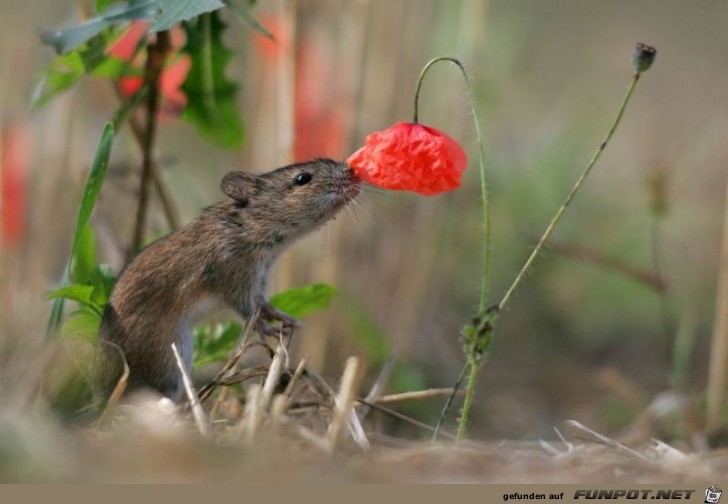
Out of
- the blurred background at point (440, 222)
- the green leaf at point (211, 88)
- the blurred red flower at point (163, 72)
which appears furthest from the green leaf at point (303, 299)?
the blurred background at point (440, 222)

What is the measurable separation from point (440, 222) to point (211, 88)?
211 cm

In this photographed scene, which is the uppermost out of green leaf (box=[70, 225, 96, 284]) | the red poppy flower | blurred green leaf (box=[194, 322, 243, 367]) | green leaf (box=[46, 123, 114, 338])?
the red poppy flower

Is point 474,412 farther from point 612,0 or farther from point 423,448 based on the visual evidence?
point 612,0

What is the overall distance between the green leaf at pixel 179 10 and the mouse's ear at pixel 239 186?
2.48 feet

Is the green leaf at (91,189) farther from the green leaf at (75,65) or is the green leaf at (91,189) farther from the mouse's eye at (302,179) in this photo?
the mouse's eye at (302,179)

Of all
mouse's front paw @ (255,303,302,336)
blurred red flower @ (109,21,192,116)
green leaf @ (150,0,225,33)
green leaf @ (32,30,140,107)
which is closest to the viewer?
green leaf @ (150,0,225,33)

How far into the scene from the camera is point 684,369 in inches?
227

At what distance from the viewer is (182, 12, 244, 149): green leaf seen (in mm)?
4512

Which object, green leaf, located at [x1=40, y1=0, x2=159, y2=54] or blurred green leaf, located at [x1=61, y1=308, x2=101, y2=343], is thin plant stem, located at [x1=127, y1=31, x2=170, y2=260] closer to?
green leaf, located at [x1=40, y1=0, x2=159, y2=54]

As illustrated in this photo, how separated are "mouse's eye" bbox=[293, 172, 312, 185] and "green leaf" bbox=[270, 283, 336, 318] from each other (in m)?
0.38

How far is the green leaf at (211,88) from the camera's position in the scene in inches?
178

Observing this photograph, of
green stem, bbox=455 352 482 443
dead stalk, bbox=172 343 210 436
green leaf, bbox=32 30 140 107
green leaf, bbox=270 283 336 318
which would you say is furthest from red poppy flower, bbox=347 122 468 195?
green leaf, bbox=32 30 140 107

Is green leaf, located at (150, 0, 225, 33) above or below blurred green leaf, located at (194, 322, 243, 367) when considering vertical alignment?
above

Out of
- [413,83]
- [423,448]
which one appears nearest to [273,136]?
[413,83]
